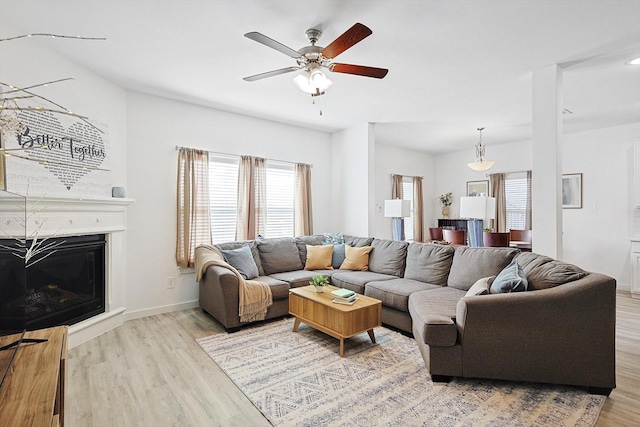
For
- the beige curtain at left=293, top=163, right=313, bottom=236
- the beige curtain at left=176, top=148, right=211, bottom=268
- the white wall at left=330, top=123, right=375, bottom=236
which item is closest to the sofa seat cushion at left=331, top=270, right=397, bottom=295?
the white wall at left=330, top=123, right=375, bottom=236

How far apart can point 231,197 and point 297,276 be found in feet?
4.99

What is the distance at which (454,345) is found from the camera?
238 centimetres

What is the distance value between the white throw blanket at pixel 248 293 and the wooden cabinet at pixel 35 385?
72.4 inches

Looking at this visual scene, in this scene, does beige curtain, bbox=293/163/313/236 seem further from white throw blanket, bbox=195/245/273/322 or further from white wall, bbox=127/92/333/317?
white throw blanket, bbox=195/245/273/322

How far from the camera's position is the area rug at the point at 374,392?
201 cm

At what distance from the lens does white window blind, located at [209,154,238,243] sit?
4.49m

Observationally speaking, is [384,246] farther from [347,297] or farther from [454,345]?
[454,345]

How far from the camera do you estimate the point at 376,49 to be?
9.26ft

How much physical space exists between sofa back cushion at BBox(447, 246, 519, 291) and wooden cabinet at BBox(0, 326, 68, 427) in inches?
131

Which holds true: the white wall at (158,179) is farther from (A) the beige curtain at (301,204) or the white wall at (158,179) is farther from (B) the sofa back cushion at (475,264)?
(B) the sofa back cushion at (475,264)

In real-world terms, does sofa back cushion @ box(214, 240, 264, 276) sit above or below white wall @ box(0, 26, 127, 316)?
below

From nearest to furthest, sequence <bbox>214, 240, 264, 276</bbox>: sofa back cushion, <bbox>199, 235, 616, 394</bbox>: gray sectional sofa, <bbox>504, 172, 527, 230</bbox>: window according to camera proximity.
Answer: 1. <bbox>199, 235, 616, 394</bbox>: gray sectional sofa
2. <bbox>214, 240, 264, 276</bbox>: sofa back cushion
3. <bbox>504, 172, 527, 230</bbox>: window

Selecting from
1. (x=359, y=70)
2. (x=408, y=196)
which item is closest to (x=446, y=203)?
(x=408, y=196)

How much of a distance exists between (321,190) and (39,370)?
4.65 m
